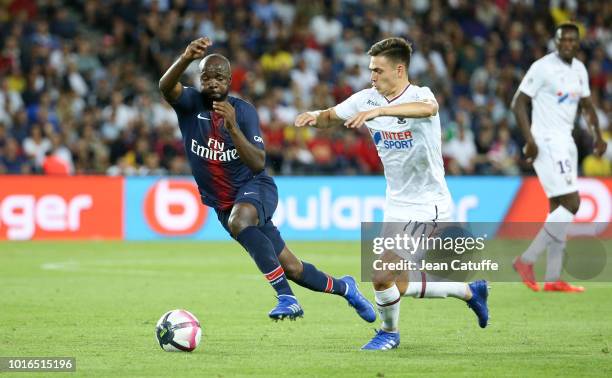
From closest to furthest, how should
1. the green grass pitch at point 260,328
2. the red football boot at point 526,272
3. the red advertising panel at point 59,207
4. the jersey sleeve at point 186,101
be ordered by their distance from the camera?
the green grass pitch at point 260,328 → the jersey sleeve at point 186,101 → the red football boot at point 526,272 → the red advertising panel at point 59,207

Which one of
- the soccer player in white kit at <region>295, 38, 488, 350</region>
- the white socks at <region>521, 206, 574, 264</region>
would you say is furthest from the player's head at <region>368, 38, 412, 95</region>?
the white socks at <region>521, 206, 574, 264</region>

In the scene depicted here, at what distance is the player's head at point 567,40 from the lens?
1189 cm

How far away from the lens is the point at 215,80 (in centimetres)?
843

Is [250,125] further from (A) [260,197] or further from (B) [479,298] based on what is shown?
(B) [479,298]

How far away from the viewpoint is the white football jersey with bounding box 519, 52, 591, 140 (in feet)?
39.5

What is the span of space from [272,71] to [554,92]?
1152 centimetres

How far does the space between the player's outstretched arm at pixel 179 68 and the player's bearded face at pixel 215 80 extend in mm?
153

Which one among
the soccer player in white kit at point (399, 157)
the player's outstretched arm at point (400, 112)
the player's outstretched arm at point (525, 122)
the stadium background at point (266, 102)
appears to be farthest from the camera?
the stadium background at point (266, 102)

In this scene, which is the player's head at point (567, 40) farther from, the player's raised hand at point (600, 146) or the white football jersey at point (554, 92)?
the player's raised hand at point (600, 146)

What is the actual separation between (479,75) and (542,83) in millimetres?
13282

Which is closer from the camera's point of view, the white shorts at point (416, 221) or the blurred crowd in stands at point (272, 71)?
the white shorts at point (416, 221)

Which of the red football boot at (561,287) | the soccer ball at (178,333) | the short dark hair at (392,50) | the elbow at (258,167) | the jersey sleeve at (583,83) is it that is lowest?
the red football boot at (561,287)

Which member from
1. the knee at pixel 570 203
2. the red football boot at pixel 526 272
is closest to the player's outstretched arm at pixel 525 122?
the knee at pixel 570 203

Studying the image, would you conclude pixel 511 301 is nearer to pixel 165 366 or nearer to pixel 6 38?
pixel 165 366
